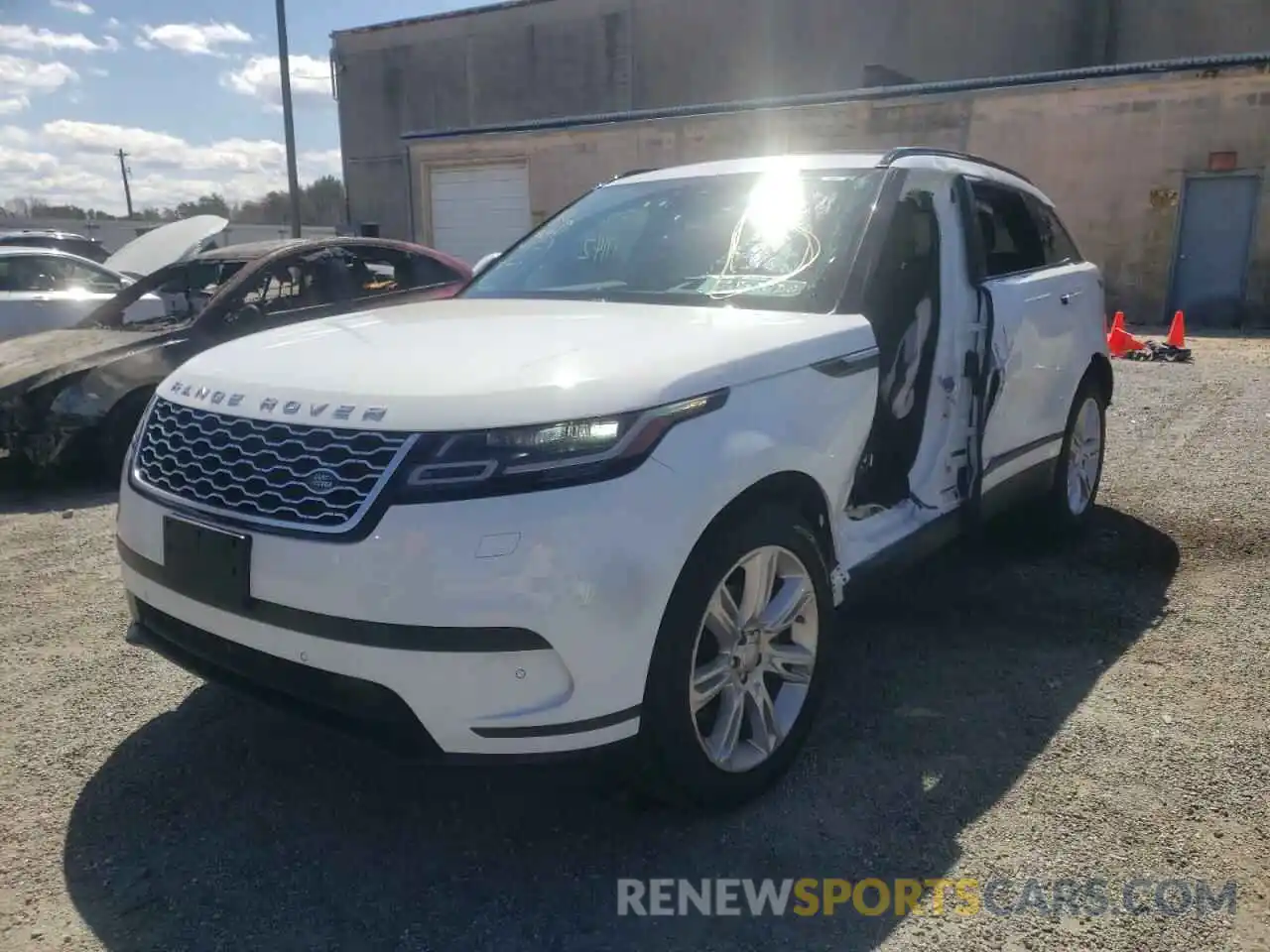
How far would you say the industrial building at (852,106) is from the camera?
1619 cm

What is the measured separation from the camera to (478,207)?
76.6 feet

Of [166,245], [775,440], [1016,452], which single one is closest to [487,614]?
[775,440]

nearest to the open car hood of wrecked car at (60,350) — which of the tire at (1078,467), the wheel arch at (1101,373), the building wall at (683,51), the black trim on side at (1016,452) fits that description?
the black trim on side at (1016,452)

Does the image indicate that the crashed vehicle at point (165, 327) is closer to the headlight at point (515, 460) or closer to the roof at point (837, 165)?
the roof at point (837, 165)

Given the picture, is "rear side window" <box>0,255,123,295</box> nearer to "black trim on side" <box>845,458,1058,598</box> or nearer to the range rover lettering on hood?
the range rover lettering on hood

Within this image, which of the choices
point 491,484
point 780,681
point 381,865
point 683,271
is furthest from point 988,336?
point 381,865

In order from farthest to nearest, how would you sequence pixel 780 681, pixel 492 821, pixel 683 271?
pixel 683 271
pixel 780 681
pixel 492 821

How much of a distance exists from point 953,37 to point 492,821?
96.8 ft

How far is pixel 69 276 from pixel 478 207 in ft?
44.2

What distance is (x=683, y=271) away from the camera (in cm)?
350

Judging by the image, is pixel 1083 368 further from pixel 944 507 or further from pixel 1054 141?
pixel 1054 141

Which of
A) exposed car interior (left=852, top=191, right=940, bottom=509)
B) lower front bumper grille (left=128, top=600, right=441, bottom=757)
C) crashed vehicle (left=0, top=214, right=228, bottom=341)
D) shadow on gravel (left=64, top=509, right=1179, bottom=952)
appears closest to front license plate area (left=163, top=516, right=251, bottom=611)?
lower front bumper grille (left=128, top=600, right=441, bottom=757)

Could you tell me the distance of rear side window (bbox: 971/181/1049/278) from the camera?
4.14 m

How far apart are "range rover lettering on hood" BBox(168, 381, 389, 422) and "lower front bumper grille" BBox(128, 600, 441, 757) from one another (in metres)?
0.59
